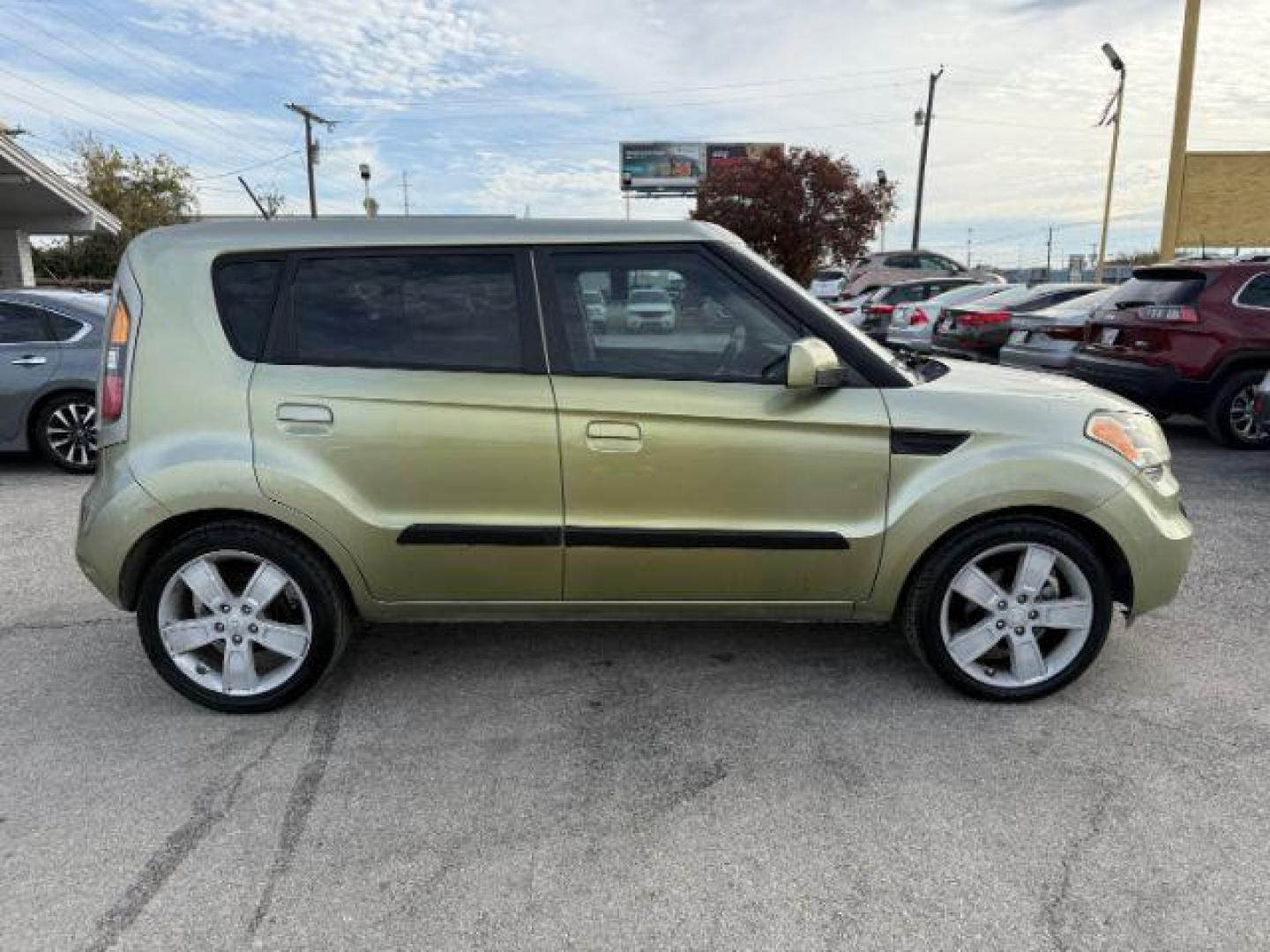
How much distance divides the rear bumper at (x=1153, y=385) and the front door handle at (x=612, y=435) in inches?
258

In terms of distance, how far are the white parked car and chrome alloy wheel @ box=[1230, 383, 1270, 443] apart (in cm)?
683

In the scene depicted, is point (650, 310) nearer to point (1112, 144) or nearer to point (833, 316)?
point (833, 316)

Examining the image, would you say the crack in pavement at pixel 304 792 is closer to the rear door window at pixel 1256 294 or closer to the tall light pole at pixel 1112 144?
the rear door window at pixel 1256 294

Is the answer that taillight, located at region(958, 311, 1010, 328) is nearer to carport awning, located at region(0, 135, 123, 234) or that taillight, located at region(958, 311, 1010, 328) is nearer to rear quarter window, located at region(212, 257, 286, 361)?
rear quarter window, located at region(212, 257, 286, 361)

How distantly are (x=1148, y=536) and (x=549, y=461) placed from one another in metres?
2.16

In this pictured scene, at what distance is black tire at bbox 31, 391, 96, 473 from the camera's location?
290 inches

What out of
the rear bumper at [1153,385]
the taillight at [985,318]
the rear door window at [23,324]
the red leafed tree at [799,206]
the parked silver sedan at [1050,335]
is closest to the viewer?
the rear door window at [23,324]

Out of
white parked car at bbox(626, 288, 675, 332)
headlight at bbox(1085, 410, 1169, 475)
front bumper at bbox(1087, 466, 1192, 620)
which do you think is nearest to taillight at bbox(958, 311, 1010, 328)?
headlight at bbox(1085, 410, 1169, 475)

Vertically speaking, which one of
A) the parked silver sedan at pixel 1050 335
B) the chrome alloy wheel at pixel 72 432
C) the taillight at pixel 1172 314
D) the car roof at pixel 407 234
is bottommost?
the chrome alloy wheel at pixel 72 432

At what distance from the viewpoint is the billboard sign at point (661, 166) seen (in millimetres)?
64188

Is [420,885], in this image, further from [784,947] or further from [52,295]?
[52,295]

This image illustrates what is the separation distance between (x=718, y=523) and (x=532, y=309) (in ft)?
3.30

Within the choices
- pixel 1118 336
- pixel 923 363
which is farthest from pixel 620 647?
pixel 1118 336

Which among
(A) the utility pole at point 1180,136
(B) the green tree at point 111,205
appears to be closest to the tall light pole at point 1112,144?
(A) the utility pole at point 1180,136
